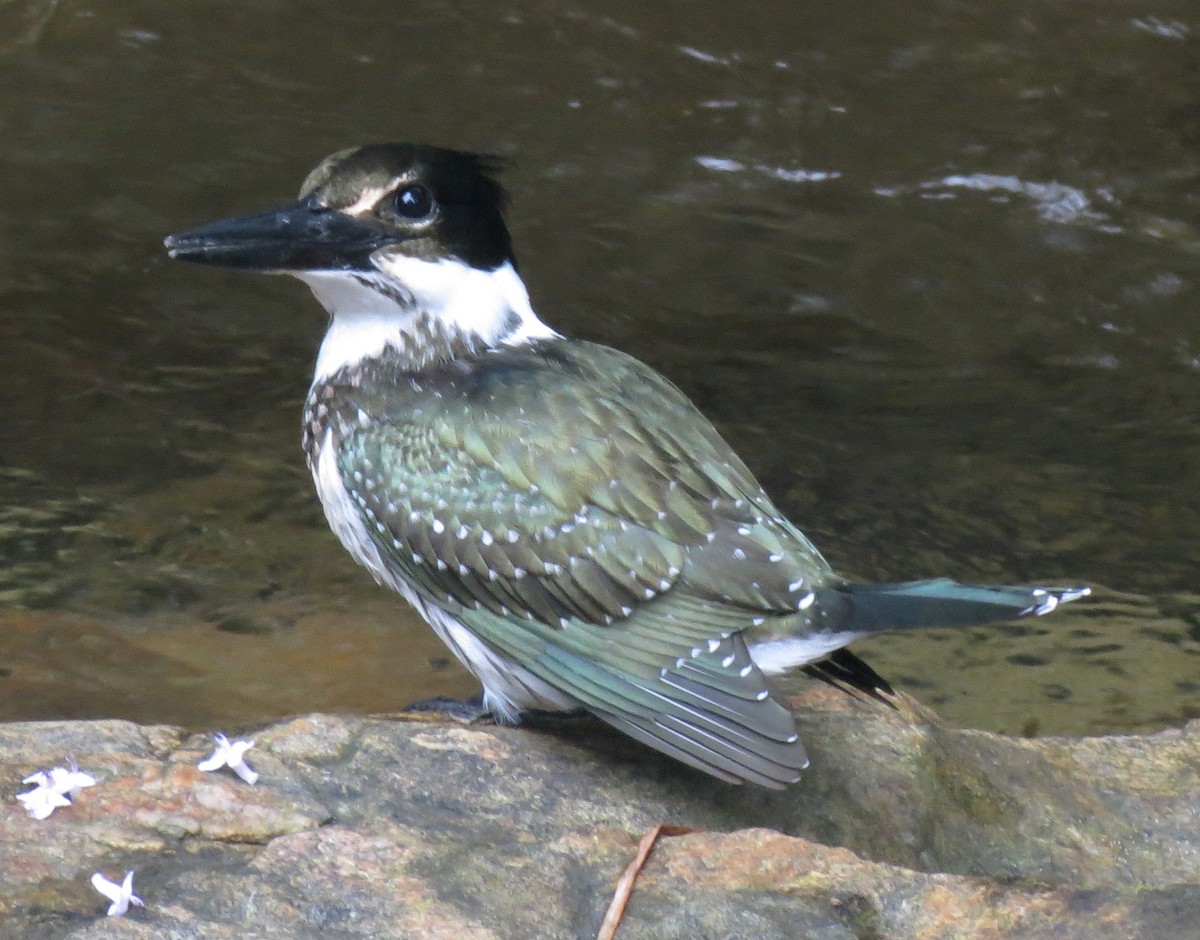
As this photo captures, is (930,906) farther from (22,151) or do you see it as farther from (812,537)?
(22,151)

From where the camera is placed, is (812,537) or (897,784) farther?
(812,537)

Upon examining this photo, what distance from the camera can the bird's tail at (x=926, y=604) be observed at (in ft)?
11.1

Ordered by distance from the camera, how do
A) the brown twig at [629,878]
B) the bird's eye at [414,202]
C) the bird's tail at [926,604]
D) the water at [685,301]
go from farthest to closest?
1. the water at [685,301]
2. the bird's eye at [414,202]
3. the bird's tail at [926,604]
4. the brown twig at [629,878]

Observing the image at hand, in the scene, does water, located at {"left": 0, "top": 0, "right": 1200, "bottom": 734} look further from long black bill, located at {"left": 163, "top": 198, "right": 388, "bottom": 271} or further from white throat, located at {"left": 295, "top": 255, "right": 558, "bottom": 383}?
long black bill, located at {"left": 163, "top": 198, "right": 388, "bottom": 271}

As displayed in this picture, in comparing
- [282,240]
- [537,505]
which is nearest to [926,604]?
[537,505]

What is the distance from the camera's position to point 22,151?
7.66m

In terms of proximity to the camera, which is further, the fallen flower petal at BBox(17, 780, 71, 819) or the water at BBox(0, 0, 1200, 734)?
the water at BBox(0, 0, 1200, 734)

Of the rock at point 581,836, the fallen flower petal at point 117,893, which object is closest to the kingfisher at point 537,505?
the rock at point 581,836

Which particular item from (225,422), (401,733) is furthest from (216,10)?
(401,733)

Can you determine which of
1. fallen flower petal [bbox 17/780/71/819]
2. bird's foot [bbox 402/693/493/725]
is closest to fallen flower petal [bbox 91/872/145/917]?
fallen flower petal [bbox 17/780/71/819]

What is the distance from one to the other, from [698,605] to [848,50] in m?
5.41

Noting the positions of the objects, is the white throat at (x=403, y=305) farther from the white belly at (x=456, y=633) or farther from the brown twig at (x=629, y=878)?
the brown twig at (x=629, y=878)

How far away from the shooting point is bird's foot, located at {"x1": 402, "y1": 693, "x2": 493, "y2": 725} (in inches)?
153

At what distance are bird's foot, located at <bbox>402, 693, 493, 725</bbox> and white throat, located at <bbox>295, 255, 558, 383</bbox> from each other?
2.64 feet
